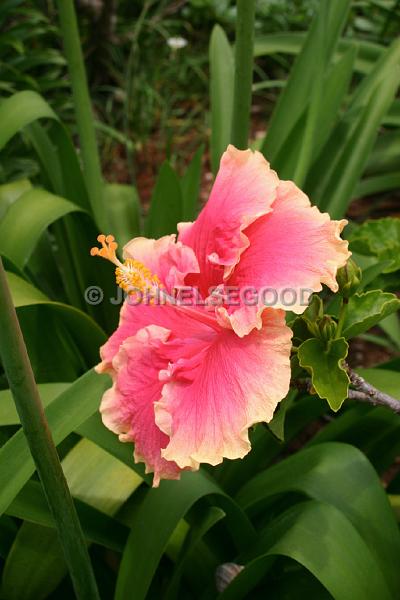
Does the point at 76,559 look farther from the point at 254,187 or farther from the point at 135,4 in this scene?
the point at 135,4

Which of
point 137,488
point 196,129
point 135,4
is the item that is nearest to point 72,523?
point 137,488

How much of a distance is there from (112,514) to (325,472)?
32cm

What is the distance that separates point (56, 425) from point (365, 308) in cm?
40

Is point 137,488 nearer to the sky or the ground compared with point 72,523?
nearer to the ground

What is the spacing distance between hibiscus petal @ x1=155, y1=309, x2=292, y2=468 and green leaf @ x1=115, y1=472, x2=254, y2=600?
0.26 metres

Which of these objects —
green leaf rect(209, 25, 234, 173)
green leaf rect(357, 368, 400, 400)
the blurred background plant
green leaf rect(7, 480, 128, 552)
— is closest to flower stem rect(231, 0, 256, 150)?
the blurred background plant

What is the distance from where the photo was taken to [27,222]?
4.29ft

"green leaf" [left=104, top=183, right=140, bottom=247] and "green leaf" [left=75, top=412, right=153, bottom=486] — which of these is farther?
"green leaf" [left=104, top=183, right=140, bottom=247]

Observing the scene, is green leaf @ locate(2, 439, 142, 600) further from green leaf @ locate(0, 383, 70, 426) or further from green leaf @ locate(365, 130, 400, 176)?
green leaf @ locate(365, 130, 400, 176)

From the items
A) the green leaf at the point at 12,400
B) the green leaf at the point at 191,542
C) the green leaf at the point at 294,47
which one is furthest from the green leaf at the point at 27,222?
the green leaf at the point at 294,47

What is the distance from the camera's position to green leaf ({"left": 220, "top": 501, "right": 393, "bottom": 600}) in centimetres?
92

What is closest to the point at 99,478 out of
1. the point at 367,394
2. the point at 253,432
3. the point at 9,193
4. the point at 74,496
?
the point at 74,496

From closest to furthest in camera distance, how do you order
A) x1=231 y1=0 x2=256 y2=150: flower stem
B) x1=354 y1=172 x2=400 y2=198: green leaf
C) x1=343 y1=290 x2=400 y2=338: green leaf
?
1. x1=343 y1=290 x2=400 y2=338: green leaf
2. x1=231 y1=0 x2=256 y2=150: flower stem
3. x1=354 y1=172 x2=400 y2=198: green leaf

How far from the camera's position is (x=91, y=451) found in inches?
44.9
